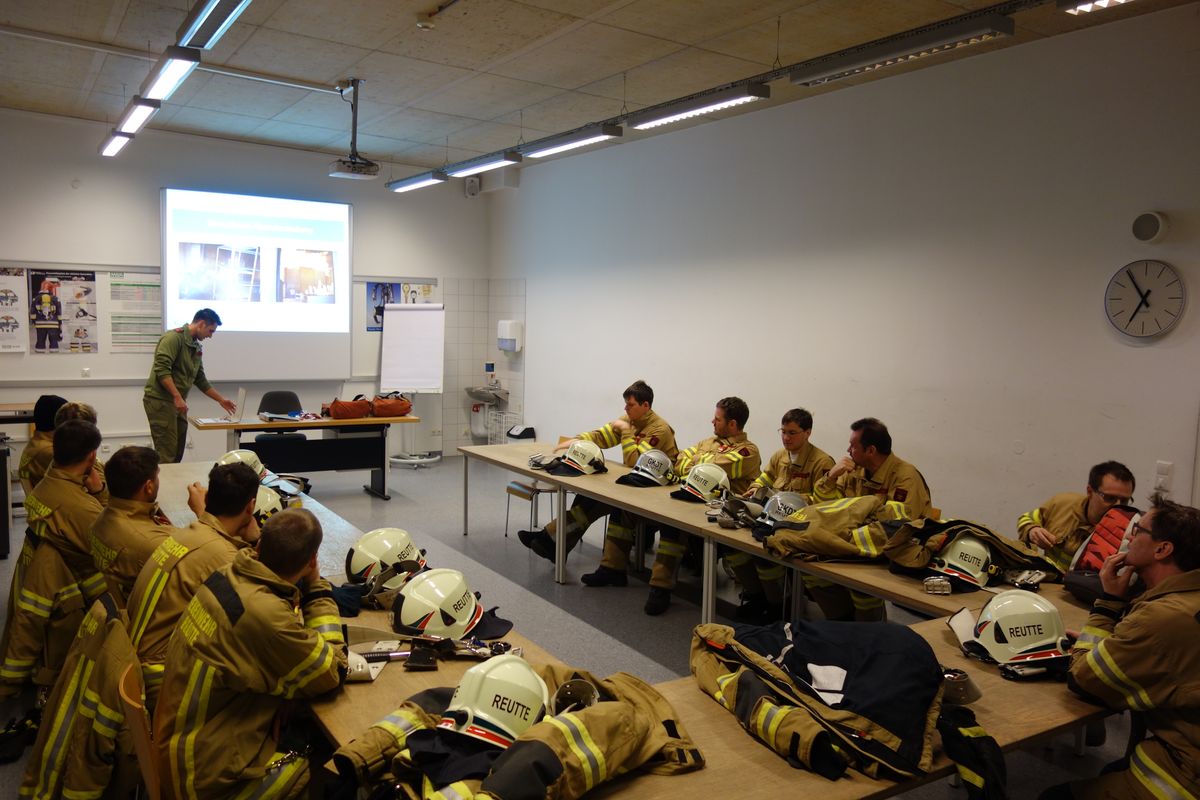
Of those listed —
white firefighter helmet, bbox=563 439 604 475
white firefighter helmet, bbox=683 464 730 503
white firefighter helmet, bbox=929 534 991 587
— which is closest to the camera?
white firefighter helmet, bbox=929 534 991 587

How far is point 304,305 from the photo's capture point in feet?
29.9

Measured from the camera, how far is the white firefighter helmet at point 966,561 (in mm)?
3234

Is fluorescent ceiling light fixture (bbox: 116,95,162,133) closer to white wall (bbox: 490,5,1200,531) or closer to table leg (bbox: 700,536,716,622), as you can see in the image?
white wall (bbox: 490,5,1200,531)

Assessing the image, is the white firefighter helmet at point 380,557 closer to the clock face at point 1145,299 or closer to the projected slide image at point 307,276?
the clock face at point 1145,299

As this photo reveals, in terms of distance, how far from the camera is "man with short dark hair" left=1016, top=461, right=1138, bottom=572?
355cm

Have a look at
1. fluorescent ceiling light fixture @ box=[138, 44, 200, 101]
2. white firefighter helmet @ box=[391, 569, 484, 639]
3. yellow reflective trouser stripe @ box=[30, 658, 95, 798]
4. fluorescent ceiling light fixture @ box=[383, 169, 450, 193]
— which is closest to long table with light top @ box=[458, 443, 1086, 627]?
white firefighter helmet @ box=[391, 569, 484, 639]

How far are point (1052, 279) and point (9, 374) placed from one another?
28.3ft

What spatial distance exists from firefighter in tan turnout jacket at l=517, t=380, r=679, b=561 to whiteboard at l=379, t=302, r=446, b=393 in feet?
12.9

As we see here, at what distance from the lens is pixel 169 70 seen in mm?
4801

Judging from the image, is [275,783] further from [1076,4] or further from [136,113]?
[136,113]

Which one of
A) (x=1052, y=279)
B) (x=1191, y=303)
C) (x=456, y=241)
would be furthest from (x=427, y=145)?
(x=1191, y=303)

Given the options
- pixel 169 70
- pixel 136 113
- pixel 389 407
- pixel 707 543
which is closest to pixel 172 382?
pixel 389 407

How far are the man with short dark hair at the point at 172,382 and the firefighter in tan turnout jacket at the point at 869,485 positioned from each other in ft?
15.9

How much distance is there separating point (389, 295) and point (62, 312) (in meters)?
3.25
